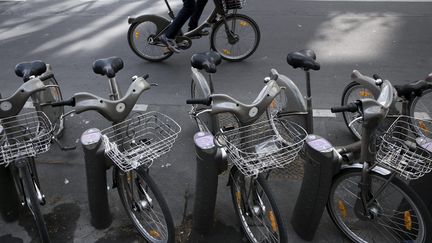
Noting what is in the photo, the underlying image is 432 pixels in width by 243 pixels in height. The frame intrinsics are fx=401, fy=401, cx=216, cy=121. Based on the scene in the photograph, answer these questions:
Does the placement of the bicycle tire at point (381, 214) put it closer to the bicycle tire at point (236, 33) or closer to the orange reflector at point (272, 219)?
the orange reflector at point (272, 219)

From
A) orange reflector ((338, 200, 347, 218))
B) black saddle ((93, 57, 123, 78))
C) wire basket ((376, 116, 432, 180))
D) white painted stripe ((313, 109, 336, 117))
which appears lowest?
orange reflector ((338, 200, 347, 218))

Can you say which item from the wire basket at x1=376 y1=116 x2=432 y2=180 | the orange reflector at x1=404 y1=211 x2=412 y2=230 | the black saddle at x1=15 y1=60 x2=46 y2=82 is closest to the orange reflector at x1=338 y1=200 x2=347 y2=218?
the orange reflector at x1=404 y1=211 x2=412 y2=230

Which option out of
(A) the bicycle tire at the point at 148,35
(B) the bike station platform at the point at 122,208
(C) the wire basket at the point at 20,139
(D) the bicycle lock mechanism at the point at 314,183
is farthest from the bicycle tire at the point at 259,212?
(A) the bicycle tire at the point at 148,35

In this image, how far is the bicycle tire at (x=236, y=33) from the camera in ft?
21.1

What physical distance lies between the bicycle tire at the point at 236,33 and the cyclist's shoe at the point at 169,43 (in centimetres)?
59

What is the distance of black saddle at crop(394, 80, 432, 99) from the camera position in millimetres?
3574

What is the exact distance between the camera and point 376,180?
297cm

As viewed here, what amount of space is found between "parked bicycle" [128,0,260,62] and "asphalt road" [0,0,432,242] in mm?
A: 190

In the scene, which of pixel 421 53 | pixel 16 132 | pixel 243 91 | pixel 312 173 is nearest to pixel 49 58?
pixel 243 91

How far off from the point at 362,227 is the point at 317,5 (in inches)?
255

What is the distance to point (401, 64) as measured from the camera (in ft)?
20.8

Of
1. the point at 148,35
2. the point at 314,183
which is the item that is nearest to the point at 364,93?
the point at 314,183

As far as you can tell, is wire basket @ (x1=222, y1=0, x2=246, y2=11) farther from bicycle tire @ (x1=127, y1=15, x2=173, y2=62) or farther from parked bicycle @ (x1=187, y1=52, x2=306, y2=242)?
parked bicycle @ (x1=187, y1=52, x2=306, y2=242)

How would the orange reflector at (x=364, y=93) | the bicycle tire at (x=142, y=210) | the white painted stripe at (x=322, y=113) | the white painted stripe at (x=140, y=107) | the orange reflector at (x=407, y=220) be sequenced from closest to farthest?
the orange reflector at (x=407, y=220) → the bicycle tire at (x=142, y=210) → the orange reflector at (x=364, y=93) → the white painted stripe at (x=322, y=113) → the white painted stripe at (x=140, y=107)
